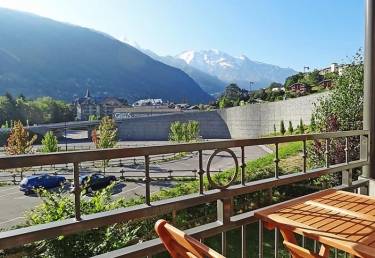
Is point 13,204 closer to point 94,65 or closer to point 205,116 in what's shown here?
point 205,116

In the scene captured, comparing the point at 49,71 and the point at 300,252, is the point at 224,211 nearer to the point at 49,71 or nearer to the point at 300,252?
the point at 300,252

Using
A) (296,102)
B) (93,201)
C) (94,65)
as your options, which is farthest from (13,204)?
(94,65)

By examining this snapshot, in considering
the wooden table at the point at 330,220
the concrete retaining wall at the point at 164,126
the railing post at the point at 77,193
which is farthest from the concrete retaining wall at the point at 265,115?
the railing post at the point at 77,193

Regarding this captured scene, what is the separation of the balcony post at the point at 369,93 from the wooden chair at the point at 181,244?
2.77 metres

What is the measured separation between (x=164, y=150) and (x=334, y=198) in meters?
1.28

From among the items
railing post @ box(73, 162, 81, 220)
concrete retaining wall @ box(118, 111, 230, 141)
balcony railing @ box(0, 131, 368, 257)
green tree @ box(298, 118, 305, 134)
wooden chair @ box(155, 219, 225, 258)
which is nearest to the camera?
wooden chair @ box(155, 219, 225, 258)

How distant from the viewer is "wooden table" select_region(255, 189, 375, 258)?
1.84m

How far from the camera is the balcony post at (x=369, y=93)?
3.49 meters

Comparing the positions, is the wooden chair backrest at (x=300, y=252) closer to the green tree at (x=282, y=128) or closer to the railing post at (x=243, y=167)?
the railing post at (x=243, y=167)

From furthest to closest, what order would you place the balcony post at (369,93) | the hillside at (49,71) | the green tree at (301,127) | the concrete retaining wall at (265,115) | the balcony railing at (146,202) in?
the hillside at (49,71) → the concrete retaining wall at (265,115) → the green tree at (301,127) → the balcony post at (369,93) → the balcony railing at (146,202)

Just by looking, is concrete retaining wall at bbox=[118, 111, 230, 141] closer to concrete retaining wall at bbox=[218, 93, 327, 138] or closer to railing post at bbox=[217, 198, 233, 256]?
concrete retaining wall at bbox=[218, 93, 327, 138]

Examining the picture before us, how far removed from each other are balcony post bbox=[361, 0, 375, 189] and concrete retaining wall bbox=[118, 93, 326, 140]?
103 ft

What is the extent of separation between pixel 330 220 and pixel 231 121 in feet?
173

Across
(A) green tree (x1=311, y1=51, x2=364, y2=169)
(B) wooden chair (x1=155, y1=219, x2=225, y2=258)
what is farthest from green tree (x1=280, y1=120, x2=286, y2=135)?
(B) wooden chair (x1=155, y1=219, x2=225, y2=258)
